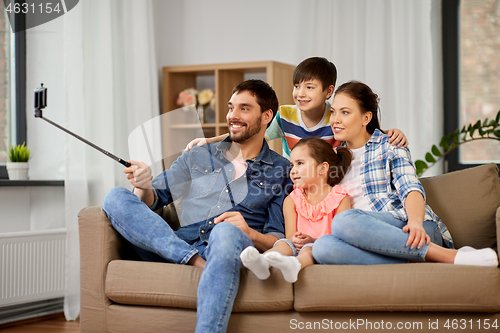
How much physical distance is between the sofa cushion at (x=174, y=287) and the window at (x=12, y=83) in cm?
154

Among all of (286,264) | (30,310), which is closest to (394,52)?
(286,264)

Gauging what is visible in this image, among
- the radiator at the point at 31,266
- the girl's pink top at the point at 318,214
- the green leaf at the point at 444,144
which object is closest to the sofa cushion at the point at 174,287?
the girl's pink top at the point at 318,214

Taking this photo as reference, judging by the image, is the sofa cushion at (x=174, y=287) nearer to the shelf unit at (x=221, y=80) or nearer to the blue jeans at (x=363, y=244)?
the blue jeans at (x=363, y=244)

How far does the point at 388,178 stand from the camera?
1745 mm

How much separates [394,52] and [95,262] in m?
2.23

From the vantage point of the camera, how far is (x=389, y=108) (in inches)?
120

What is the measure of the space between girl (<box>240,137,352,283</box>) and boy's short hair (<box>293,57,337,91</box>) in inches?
12.3

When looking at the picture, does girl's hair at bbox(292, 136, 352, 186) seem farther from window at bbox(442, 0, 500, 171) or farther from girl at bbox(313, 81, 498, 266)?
window at bbox(442, 0, 500, 171)

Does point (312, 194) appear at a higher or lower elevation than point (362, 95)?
lower

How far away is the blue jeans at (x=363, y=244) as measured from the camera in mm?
1532

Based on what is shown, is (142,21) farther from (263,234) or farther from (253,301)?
(253,301)

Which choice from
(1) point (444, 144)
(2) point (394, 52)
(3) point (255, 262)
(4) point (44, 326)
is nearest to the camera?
(3) point (255, 262)

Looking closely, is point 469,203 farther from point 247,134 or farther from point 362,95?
point 247,134

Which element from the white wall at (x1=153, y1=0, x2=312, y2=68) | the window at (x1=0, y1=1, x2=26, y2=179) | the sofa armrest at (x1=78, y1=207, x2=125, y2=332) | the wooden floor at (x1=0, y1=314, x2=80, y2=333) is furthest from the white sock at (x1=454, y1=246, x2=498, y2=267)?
the window at (x1=0, y1=1, x2=26, y2=179)
